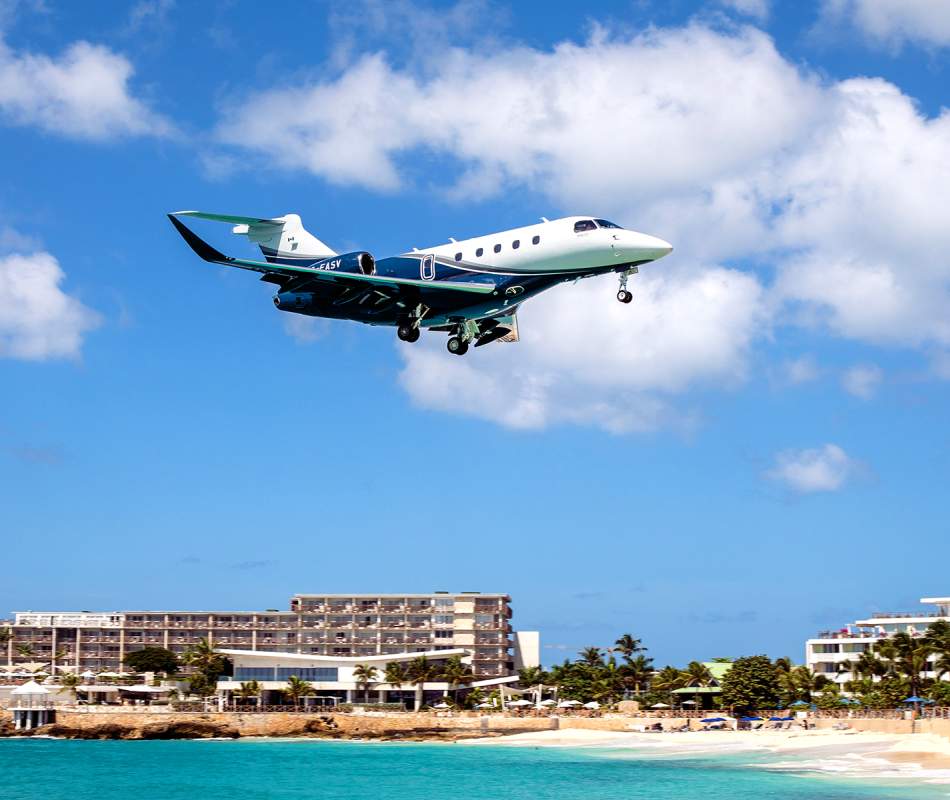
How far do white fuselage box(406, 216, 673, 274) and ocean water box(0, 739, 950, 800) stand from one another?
45.5m

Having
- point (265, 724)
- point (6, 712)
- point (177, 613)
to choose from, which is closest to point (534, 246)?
point (265, 724)

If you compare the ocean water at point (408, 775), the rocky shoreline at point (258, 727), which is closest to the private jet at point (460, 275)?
the ocean water at point (408, 775)

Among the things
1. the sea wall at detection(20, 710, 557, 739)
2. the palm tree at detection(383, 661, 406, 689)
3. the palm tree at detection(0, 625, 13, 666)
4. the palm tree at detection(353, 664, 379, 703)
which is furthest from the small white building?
the palm tree at detection(0, 625, 13, 666)

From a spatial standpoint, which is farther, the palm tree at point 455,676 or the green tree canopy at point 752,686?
the palm tree at point 455,676

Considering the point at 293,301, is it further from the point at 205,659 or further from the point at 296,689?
the point at 205,659

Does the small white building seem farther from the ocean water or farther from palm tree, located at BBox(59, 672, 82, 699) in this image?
palm tree, located at BBox(59, 672, 82, 699)

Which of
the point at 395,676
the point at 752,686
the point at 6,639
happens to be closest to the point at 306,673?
the point at 395,676

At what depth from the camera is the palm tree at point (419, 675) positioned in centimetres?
14612

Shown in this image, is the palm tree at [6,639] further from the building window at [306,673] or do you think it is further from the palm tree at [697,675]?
the palm tree at [697,675]

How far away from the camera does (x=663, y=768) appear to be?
335ft

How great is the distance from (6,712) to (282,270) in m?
120

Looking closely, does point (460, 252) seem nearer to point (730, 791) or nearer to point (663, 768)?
point (730, 791)

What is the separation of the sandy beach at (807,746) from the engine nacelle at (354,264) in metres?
54.7

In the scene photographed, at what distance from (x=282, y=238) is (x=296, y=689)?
9397 centimetres
